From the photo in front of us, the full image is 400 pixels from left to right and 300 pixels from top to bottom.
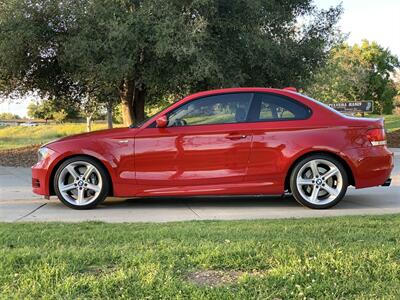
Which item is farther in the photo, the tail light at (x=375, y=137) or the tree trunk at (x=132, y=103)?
the tree trunk at (x=132, y=103)

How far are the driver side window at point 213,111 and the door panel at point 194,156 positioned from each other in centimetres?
13

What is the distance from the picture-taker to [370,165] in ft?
23.4

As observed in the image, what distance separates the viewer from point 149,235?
201 inches

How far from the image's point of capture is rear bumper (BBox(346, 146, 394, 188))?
7.09m

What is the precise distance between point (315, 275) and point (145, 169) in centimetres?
386

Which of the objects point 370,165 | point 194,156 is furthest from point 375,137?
point 194,156

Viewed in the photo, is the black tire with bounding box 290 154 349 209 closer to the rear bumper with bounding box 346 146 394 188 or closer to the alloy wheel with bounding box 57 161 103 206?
the rear bumper with bounding box 346 146 394 188

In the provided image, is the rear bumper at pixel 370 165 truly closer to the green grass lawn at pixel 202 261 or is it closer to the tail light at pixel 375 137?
the tail light at pixel 375 137

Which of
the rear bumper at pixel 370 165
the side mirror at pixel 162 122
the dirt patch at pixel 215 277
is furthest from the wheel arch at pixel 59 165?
the dirt patch at pixel 215 277

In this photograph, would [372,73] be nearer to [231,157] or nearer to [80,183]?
[231,157]

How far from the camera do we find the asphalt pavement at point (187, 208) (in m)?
6.68

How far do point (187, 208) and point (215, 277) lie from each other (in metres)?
3.64

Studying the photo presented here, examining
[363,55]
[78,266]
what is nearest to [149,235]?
[78,266]

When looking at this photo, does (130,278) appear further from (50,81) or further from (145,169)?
(50,81)
